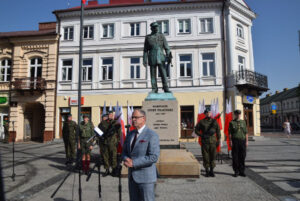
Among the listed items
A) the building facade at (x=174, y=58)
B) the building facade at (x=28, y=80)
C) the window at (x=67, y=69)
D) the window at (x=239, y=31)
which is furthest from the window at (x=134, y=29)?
the window at (x=239, y=31)

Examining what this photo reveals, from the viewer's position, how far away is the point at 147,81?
18.8 metres

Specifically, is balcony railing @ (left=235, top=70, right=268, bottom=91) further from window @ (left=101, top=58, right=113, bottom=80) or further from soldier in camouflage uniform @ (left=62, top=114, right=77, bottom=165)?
soldier in camouflage uniform @ (left=62, top=114, right=77, bottom=165)

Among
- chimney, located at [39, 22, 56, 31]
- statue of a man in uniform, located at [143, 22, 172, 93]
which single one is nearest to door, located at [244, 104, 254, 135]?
statue of a man in uniform, located at [143, 22, 172, 93]

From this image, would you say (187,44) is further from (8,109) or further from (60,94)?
(8,109)

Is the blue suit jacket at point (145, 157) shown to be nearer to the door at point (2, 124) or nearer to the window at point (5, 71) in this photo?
the door at point (2, 124)

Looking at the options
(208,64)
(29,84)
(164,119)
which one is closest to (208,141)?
(164,119)

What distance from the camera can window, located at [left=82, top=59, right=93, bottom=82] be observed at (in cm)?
1980

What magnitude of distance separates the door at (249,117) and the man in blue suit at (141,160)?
1798 centimetres

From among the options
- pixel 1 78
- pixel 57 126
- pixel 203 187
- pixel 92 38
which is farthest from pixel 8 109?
pixel 203 187

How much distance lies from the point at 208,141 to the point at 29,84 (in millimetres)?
17894

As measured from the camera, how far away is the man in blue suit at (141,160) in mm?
2633

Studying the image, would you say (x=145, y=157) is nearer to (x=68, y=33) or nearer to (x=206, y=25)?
(x=206, y=25)

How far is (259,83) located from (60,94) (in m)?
17.8

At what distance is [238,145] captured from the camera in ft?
21.0
